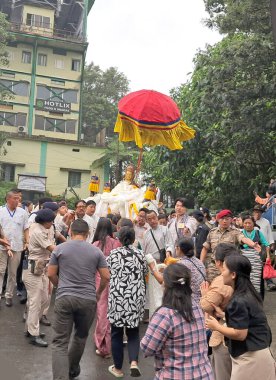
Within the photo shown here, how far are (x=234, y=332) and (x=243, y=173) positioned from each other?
14.4m

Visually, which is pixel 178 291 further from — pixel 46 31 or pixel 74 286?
pixel 46 31

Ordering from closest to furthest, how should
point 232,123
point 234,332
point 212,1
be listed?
point 234,332, point 232,123, point 212,1

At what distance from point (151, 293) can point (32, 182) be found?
27673 mm

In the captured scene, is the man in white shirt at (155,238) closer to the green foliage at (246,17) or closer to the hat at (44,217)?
the hat at (44,217)

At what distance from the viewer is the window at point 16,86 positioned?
37812 millimetres

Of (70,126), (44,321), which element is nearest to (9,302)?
(44,321)

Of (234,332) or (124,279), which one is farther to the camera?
(124,279)

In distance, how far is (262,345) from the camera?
10.8ft

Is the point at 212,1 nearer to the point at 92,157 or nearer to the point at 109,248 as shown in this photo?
the point at 109,248

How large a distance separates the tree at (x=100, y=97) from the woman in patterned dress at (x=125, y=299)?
38292mm

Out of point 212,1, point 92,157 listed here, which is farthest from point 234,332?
point 92,157

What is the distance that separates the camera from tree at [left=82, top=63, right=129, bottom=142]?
1705 inches

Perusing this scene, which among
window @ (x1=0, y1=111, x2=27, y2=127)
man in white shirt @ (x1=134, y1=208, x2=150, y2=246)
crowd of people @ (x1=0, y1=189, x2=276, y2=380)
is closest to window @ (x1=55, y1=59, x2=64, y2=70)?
window @ (x1=0, y1=111, x2=27, y2=127)

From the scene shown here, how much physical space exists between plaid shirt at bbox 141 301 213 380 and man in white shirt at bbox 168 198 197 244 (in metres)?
4.93
